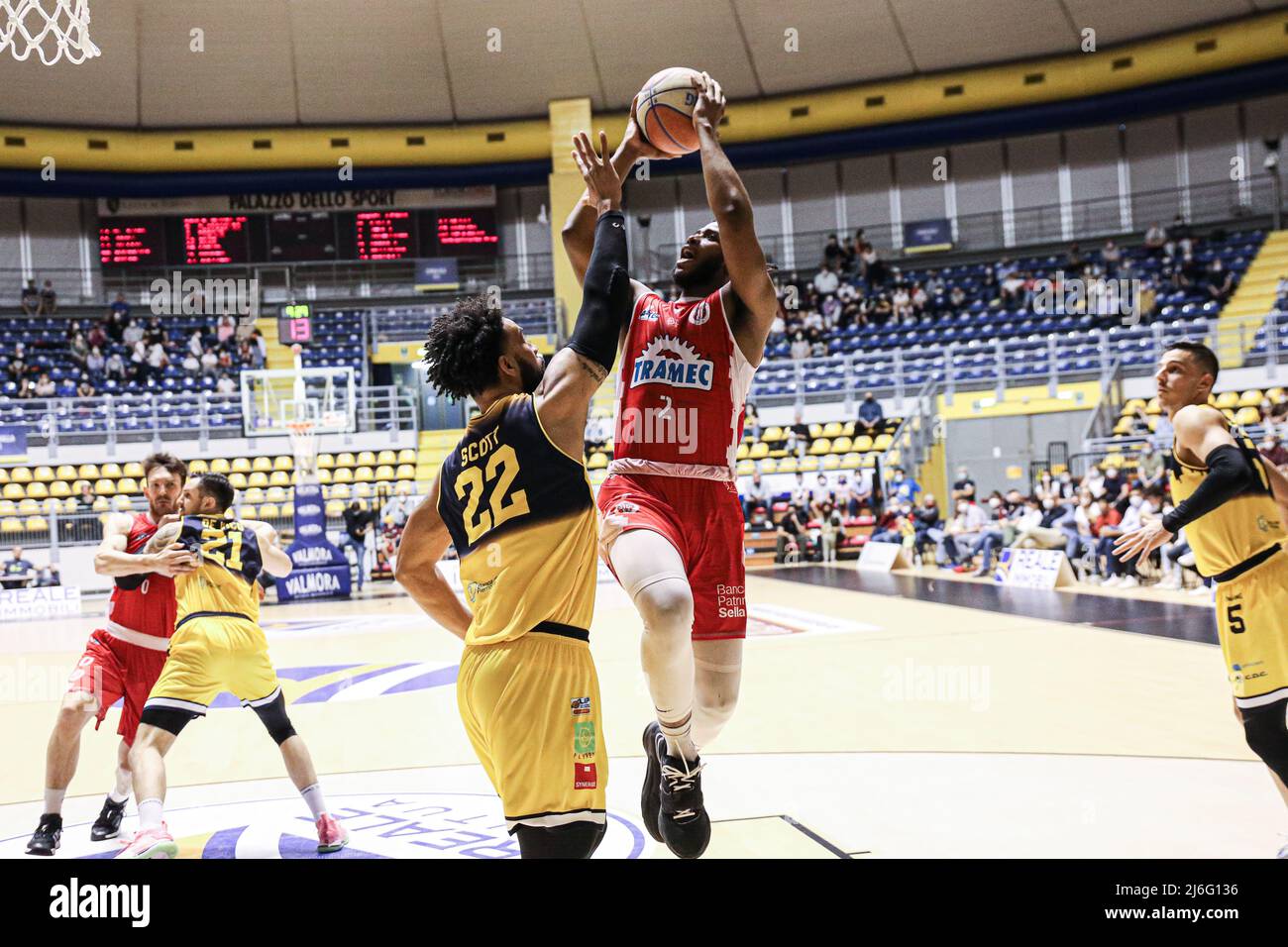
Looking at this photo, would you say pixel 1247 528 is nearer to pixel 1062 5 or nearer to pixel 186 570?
pixel 186 570

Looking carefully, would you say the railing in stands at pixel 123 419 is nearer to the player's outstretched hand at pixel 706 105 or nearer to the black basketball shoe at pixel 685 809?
the player's outstretched hand at pixel 706 105

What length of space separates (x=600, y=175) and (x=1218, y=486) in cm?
229

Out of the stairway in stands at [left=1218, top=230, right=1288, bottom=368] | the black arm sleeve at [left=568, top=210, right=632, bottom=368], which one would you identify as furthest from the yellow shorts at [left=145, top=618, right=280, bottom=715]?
the stairway in stands at [left=1218, top=230, right=1288, bottom=368]

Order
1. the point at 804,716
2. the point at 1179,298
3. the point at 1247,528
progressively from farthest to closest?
the point at 1179,298 < the point at 804,716 < the point at 1247,528

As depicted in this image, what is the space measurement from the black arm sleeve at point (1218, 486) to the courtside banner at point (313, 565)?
44.4 feet

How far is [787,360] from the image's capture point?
71.5 ft

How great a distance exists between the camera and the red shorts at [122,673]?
179 inches

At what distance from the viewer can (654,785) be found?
356cm

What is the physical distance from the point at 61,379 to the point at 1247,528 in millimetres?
24143

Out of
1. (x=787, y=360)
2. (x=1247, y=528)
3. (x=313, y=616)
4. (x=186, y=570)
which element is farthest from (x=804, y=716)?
(x=787, y=360)

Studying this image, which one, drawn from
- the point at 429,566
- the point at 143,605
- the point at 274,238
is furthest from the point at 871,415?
the point at 429,566

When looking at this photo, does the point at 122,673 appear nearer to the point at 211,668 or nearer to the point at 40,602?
the point at 211,668

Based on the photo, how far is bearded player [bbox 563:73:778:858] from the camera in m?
3.41

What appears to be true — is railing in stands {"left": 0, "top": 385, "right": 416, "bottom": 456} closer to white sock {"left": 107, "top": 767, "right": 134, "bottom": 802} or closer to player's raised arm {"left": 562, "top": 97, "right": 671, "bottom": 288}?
white sock {"left": 107, "top": 767, "right": 134, "bottom": 802}
